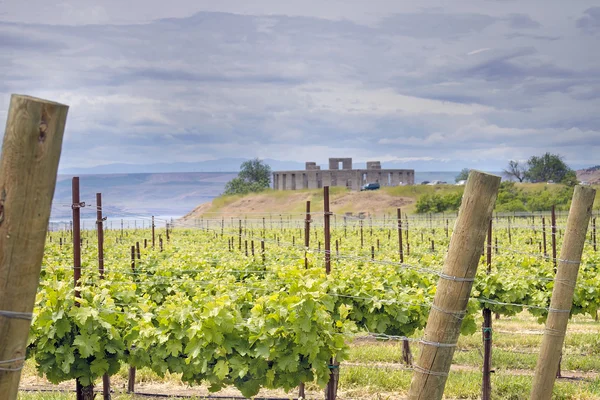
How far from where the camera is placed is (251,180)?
140 meters

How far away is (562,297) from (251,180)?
13498cm

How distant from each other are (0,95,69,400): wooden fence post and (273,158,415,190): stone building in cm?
12141

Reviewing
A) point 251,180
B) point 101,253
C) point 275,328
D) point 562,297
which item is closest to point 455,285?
point 562,297

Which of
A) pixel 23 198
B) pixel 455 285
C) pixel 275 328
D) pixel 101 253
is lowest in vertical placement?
pixel 275 328

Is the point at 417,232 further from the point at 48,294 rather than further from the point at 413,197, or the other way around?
the point at 413,197

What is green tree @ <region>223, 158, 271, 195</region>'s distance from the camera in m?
130

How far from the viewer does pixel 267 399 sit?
980 cm

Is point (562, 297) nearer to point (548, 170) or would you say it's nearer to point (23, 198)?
point (23, 198)

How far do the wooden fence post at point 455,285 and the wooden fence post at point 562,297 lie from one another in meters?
1.81

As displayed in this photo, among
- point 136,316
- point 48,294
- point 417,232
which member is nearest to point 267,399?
point 136,316

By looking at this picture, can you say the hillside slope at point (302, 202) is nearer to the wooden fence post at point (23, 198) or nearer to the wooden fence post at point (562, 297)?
the wooden fence post at point (562, 297)

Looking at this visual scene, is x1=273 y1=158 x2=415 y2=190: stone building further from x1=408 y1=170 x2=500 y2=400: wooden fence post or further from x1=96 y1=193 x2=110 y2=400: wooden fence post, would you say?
x1=408 y1=170 x2=500 y2=400: wooden fence post

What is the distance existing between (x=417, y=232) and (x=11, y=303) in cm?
4014

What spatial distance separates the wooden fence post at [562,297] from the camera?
16.8ft
